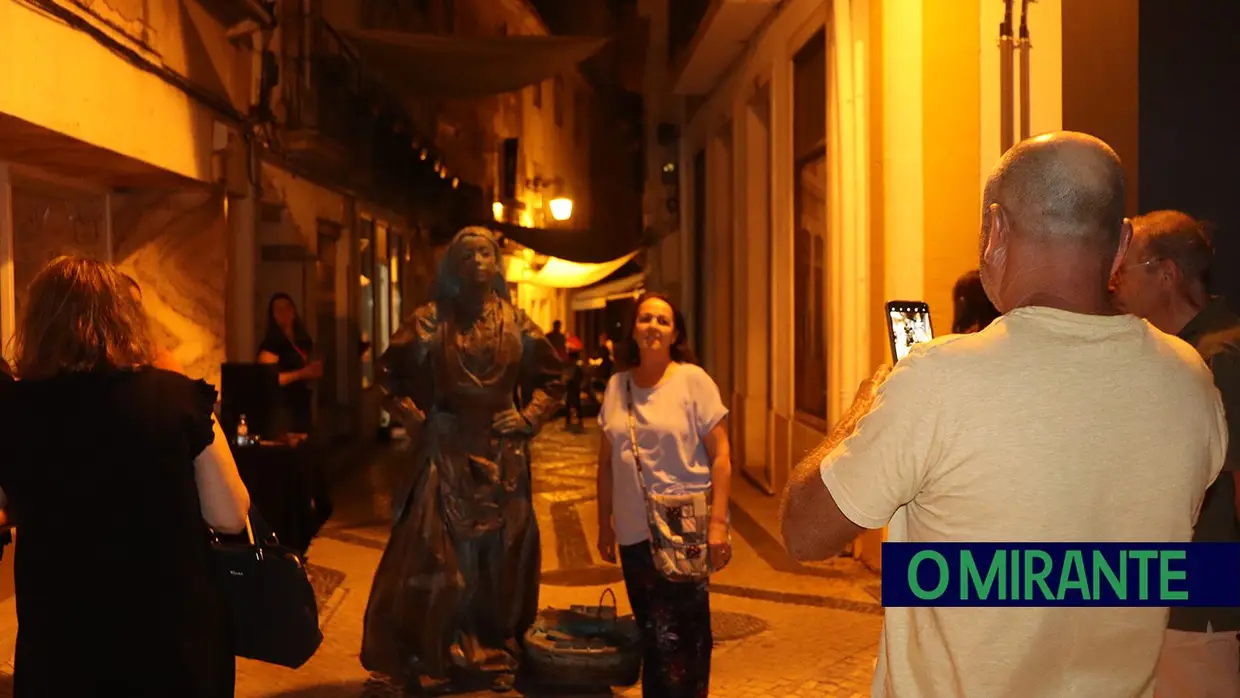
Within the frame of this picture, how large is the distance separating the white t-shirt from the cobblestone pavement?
1.29m

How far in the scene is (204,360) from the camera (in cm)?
988

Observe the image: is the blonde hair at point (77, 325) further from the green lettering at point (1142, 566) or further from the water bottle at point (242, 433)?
the water bottle at point (242, 433)

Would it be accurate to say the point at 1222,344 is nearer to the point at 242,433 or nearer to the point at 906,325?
the point at 906,325

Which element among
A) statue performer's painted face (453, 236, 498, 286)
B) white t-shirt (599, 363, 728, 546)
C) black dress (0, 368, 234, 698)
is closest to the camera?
black dress (0, 368, 234, 698)

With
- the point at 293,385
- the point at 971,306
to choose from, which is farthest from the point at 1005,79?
the point at 293,385

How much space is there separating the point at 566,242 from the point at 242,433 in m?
11.0

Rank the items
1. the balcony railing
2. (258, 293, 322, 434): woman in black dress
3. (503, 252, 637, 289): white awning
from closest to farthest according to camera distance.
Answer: (258, 293, 322, 434): woman in black dress, the balcony railing, (503, 252, 637, 289): white awning

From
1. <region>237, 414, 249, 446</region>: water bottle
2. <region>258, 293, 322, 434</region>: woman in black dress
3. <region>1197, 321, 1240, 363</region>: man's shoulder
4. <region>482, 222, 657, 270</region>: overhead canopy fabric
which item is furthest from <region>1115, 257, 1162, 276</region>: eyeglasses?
<region>482, 222, 657, 270</region>: overhead canopy fabric

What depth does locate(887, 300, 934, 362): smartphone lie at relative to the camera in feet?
7.44

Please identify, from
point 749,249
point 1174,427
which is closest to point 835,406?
point 749,249

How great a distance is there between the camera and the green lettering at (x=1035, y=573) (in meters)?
1.77

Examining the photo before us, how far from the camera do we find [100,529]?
2.59m

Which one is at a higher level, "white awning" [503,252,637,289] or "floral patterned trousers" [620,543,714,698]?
"white awning" [503,252,637,289]

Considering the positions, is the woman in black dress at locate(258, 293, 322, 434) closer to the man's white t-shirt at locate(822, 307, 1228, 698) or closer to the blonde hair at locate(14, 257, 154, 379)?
the blonde hair at locate(14, 257, 154, 379)
